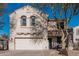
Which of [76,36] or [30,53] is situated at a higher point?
[76,36]

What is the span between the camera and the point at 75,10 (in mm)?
2010

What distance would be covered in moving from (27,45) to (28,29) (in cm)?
16

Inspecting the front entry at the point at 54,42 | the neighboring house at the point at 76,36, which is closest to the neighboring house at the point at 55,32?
the front entry at the point at 54,42

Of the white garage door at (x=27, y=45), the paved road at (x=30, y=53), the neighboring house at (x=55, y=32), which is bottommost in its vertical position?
the paved road at (x=30, y=53)

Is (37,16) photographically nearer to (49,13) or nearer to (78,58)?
(49,13)

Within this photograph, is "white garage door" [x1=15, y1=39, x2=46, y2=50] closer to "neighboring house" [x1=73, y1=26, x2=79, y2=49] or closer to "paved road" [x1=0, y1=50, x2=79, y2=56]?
"paved road" [x1=0, y1=50, x2=79, y2=56]

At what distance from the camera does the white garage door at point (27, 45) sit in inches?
78.8

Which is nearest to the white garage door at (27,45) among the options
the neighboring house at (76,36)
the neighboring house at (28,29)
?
the neighboring house at (28,29)

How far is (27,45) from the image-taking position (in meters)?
2.01

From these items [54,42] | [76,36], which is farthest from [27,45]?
[76,36]

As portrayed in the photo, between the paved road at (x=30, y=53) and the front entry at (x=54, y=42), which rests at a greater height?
the front entry at (x=54, y=42)

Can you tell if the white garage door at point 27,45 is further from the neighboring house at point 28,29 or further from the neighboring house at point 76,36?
the neighboring house at point 76,36

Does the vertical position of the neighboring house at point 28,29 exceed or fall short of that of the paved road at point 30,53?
it exceeds it

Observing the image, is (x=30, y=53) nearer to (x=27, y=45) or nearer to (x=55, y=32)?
(x=27, y=45)
